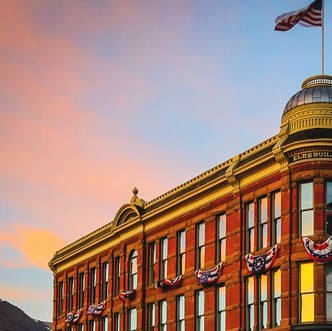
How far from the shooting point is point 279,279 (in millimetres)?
41562

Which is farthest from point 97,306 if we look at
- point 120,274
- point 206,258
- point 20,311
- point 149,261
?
point 20,311

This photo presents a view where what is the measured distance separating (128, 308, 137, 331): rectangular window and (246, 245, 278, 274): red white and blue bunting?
49.9 ft

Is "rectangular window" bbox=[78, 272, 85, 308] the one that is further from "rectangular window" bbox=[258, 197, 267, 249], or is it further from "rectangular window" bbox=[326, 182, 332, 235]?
"rectangular window" bbox=[326, 182, 332, 235]

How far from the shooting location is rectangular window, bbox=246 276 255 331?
43.5m

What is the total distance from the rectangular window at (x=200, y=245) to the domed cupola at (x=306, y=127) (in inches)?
362

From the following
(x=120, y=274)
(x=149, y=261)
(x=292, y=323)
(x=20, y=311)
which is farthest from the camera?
(x=20, y=311)

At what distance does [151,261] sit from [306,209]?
17.1m

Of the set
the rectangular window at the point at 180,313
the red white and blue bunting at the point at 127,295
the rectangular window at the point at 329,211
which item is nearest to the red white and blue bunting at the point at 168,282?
the rectangular window at the point at 180,313

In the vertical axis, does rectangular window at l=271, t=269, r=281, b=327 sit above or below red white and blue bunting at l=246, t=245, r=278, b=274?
below

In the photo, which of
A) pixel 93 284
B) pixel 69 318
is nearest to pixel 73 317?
pixel 69 318

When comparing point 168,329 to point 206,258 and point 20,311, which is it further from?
point 20,311

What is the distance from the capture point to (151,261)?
2194 inches

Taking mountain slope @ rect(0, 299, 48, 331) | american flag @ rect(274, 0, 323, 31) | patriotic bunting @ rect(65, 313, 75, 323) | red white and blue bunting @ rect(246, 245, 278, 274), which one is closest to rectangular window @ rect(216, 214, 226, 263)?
red white and blue bunting @ rect(246, 245, 278, 274)

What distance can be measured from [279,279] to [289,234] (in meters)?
2.30
